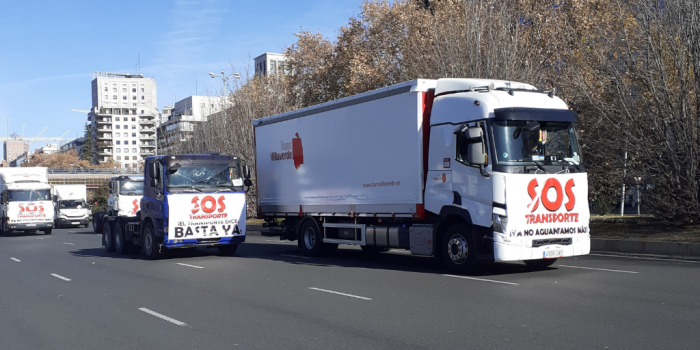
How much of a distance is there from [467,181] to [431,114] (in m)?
1.73

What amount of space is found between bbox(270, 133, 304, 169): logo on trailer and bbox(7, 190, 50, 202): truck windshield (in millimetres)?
23037

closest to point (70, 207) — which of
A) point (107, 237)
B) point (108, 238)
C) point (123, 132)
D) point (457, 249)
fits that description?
point (107, 237)

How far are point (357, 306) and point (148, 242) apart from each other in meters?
10.4

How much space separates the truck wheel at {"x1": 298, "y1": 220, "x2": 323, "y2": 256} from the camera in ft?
57.0

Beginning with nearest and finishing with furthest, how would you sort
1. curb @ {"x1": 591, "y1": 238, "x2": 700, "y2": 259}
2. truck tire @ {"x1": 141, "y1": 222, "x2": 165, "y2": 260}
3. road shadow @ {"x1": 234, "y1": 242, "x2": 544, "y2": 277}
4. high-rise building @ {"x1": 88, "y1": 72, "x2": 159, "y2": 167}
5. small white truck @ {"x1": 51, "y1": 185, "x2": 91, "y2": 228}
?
road shadow @ {"x1": 234, "y1": 242, "x2": 544, "y2": 277}
curb @ {"x1": 591, "y1": 238, "x2": 700, "y2": 259}
truck tire @ {"x1": 141, "y1": 222, "x2": 165, "y2": 260}
small white truck @ {"x1": 51, "y1": 185, "x2": 91, "y2": 228}
high-rise building @ {"x1": 88, "y1": 72, "x2": 159, "y2": 167}

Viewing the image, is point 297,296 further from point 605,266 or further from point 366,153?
point 605,266

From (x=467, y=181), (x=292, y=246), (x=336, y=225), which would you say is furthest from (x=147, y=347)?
(x=292, y=246)

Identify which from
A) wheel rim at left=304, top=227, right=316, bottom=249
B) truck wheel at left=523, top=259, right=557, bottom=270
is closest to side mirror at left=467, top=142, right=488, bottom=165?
truck wheel at left=523, top=259, right=557, bottom=270

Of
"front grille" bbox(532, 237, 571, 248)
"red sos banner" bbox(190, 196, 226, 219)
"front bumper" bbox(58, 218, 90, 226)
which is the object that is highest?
"red sos banner" bbox(190, 196, 226, 219)

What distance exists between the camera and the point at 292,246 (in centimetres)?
2212

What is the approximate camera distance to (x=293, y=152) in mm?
18531

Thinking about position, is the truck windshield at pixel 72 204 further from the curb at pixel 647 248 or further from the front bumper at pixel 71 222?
the curb at pixel 647 248

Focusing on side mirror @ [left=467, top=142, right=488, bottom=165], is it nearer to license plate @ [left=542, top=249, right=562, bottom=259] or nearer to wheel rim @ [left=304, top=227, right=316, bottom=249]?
license plate @ [left=542, top=249, right=562, bottom=259]

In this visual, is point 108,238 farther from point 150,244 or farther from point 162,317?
point 162,317
